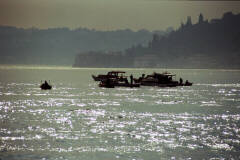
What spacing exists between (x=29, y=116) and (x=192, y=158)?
1440 inches

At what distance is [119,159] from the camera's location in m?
39.9

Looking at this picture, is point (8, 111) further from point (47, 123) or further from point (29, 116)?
point (47, 123)

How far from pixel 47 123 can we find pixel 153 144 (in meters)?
20.3

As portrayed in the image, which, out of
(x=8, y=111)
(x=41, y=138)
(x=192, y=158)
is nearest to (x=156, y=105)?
(x=8, y=111)

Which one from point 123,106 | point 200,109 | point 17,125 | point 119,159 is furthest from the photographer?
point 123,106

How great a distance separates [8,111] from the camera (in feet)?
253

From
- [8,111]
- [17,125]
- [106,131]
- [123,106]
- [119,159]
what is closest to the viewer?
[119,159]

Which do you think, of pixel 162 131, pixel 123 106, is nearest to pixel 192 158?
pixel 162 131

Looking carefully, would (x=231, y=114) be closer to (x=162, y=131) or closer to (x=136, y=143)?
(x=162, y=131)

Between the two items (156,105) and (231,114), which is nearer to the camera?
(231,114)

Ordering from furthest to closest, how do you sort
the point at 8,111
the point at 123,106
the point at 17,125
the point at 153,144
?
the point at 123,106, the point at 8,111, the point at 17,125, the point at 153,144

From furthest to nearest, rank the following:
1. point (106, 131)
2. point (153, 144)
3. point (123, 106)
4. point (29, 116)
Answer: point (123, 106)
point (29, 116)
point (106, 131)
point (153, 144)

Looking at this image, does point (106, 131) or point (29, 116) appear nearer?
point (106, 131)

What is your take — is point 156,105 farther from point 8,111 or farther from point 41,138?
point 41,138
